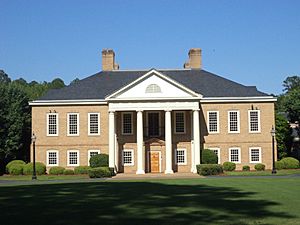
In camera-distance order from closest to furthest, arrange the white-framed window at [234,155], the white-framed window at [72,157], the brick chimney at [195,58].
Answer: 1. the white-framed window at [234,155]
2. the white-framed window at [72,157]
3. the brick chimney at [195,58]

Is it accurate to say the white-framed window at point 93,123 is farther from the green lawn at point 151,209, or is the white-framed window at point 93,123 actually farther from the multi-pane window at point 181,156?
the green lawn at point 151,209

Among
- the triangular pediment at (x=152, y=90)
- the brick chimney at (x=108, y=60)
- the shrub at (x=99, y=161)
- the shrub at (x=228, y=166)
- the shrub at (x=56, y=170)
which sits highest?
the brick chimney at (x=108, y=60)

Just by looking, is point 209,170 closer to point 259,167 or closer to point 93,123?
point 259,167

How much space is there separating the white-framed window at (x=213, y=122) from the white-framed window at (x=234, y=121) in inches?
52.9

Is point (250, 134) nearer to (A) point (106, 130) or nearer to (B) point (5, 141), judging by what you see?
(A) point (106, 130)

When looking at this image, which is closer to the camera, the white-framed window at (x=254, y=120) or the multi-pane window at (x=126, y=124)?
the white-framed window at (x=254, y=120)

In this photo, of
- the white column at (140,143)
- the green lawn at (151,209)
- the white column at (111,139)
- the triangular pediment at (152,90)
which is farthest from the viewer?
the white column at (111,139)

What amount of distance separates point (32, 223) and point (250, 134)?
40.1 metres

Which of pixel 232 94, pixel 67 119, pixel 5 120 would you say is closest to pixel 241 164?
pixel 232 94

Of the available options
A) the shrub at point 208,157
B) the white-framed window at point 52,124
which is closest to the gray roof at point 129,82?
the white-framed window at point 52,124

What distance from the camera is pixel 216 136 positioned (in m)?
→ 50.7

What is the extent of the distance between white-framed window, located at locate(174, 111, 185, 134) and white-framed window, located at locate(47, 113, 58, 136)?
1253 cm

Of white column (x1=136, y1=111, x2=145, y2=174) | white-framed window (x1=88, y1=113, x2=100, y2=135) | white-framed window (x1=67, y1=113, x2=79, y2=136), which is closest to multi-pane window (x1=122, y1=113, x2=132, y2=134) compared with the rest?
white-framed window (x1=88, y1=113, x2=100, y2=135)

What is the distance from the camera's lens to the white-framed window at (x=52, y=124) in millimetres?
51125
